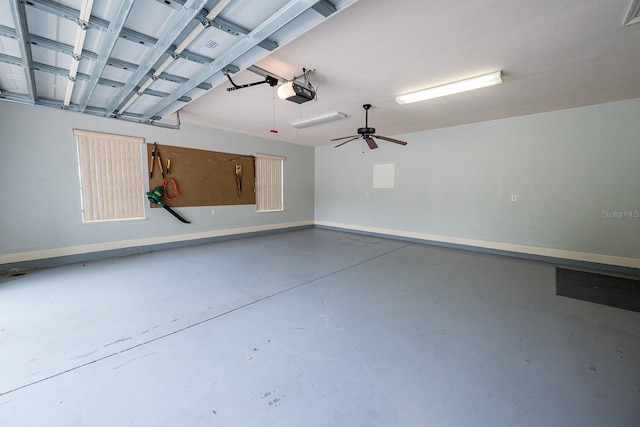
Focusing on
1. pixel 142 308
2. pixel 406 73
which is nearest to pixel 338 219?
pixel 406 73

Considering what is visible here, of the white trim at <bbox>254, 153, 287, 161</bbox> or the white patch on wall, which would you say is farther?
the white trim at <bbox>254, 153, 287, 161</bbox>

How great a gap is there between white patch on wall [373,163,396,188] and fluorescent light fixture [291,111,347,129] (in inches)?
98.7

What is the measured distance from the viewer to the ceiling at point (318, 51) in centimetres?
197

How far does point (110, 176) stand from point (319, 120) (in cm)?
423

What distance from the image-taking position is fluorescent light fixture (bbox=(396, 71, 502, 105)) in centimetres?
318

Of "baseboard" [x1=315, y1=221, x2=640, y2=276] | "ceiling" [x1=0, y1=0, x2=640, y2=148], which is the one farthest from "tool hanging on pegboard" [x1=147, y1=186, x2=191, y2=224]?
"baseboard" [x1=315, y1=221, x2=640, y2=276]

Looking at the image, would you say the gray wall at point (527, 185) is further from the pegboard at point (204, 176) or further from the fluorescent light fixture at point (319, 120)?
the pegboard at point (204, 176)

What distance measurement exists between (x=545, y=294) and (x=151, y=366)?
15.0 ft

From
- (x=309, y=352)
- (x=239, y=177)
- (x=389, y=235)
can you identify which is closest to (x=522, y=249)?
(x=389, y=235)

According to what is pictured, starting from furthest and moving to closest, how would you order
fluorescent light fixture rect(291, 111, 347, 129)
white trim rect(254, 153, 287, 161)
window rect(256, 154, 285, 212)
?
1. window rect(256, 154, 285, 212)
2. white trim rect(254, 153, 287, 161)
3. fluorescent light fixture rect(291, 111, 347, 129)

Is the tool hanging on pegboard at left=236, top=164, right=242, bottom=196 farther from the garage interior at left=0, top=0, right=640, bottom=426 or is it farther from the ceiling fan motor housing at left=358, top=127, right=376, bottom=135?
the ceiling fan motor housing at left=358, top=127, right=376, bottom=135

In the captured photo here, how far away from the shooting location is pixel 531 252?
495 centimetres

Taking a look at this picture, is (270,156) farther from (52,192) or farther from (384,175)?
(52,192)

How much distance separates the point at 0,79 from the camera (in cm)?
305
